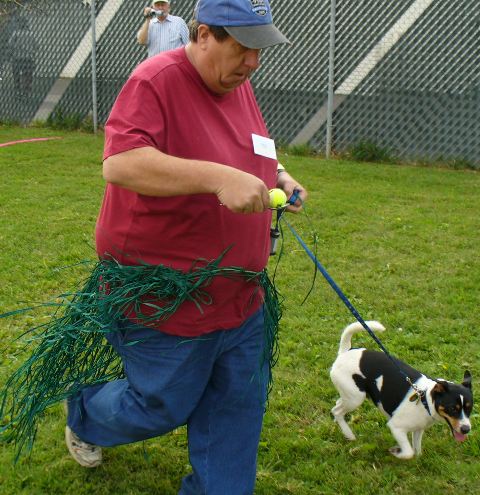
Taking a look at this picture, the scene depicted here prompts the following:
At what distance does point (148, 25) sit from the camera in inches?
349

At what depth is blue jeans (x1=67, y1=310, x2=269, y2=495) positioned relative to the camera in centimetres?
228

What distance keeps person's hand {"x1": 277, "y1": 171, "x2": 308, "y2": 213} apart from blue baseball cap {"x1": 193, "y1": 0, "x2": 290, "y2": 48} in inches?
22.6

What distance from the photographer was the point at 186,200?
2076mm

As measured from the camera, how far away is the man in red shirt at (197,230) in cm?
191

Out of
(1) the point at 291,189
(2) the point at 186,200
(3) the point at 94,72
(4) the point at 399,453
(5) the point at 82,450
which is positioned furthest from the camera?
(3) the point at 94,72

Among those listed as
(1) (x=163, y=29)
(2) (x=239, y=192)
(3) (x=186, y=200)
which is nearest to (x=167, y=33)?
(1) (x=163, y=29)

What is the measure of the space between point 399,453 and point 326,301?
1.66 m

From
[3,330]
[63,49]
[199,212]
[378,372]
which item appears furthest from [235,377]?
[63,49]

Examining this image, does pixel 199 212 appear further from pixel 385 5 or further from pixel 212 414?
pixel 385 5

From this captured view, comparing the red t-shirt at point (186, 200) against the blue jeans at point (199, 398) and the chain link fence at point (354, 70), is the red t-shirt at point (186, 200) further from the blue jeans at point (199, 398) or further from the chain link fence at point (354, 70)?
the chain link fence at point (354, 70)

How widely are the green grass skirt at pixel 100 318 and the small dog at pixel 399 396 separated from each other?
576 mm

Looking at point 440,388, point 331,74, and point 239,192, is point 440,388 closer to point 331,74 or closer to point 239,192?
point 239,192

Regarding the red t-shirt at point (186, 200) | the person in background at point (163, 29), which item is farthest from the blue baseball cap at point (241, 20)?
the person in background at point (163, 29)

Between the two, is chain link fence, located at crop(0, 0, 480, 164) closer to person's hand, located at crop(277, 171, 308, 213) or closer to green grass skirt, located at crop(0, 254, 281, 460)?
person's hand, located at crop(277, 171, 308, 213)
